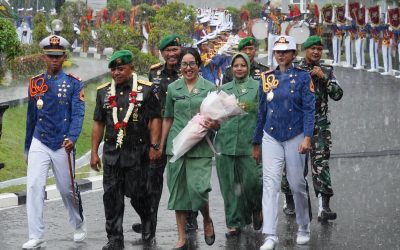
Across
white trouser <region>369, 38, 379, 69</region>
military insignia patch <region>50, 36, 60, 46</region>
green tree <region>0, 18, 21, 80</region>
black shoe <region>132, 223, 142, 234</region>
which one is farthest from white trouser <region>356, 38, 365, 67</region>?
military insignia patch <region>50, 36, 60, 46</region>

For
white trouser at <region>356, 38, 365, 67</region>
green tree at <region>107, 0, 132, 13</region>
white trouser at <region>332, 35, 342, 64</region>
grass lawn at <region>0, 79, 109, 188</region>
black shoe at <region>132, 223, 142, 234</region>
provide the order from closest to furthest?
black shoe at <region>132, 223, 142, 234</region>, grass lawn at <region>0, 79, 109, 188</region>, white trouser at <region>356, 38, 365, 67</region>, white trouser at <region>332, 35, 342, 64</region>, green tree at <region>107, 0, 132, 13</region>

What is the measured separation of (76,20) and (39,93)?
99.1 feet

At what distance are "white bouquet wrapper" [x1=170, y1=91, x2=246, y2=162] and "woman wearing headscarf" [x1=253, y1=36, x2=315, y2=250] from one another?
41cm

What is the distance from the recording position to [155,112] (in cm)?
1070

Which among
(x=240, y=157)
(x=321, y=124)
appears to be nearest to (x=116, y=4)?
(x=321, y=124)

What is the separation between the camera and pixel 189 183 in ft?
34.2

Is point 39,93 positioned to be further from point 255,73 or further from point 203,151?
point 255,73

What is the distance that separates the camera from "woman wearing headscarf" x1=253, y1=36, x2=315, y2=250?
1058 cm

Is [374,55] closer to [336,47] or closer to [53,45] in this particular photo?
[336,47]

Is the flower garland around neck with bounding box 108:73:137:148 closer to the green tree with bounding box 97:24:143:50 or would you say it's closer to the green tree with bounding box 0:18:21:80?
the green tree with bounding box 0:18:21:80

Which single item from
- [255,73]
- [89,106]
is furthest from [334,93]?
[89,106]

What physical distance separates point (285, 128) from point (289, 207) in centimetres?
194

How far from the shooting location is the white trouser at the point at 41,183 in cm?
1053

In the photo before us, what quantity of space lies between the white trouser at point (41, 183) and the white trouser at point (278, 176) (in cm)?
172
